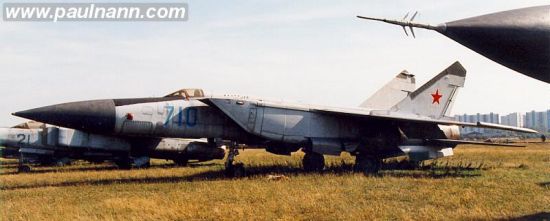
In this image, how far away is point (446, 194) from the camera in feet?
28.0

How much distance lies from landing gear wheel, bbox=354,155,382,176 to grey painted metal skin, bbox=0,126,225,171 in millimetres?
5018

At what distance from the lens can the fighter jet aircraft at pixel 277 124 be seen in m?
10.9

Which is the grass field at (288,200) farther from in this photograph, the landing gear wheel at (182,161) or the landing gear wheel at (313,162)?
the landing gear wheel at (182,161)

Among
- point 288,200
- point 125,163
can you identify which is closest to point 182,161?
point 125,163

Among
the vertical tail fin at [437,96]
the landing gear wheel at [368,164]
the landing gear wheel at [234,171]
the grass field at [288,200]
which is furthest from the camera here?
the vertical tail fin at [437,96]

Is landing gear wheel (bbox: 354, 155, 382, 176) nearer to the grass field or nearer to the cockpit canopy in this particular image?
the grass field

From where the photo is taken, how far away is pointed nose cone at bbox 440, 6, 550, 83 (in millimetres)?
3029

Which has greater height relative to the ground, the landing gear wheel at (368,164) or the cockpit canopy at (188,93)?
the cockpit canopy at (188,93)

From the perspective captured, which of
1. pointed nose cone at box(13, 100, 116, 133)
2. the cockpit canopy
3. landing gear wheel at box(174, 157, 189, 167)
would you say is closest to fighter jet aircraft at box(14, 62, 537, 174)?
pointed nose cone at box(13, 100, 116, 133)

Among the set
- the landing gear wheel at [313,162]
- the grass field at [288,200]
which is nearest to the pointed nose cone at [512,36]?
the grass field at [288,200]

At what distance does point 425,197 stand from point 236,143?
19.7ft

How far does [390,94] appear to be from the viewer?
17812mm

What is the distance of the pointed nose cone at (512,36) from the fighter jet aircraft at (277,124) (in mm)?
9151

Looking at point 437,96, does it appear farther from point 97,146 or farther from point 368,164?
point 97,146
